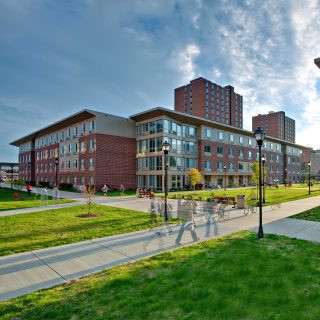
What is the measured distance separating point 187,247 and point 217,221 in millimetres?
5114

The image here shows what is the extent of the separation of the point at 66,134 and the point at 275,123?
13363 centimetres

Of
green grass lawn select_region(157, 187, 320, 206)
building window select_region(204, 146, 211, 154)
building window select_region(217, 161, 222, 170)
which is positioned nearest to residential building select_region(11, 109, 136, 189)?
green grass lawn select_region(157, 187, 320, 206)

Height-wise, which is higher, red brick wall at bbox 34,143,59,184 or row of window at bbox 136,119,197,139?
row of window at bbox 136,119,197,139

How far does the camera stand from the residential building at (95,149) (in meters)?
36.4

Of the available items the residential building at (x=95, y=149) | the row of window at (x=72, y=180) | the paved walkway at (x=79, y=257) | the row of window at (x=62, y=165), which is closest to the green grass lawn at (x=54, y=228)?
the paved walkway at (x=79, y=257)

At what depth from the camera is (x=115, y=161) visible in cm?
3800

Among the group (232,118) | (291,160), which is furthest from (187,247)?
(232,118)

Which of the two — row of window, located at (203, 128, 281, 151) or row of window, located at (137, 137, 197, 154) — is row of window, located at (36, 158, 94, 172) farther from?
row of window, located at (203, 128, 281, 151)

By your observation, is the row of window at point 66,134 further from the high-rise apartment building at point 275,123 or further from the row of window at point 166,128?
the high-rise apartment building at point 275,123

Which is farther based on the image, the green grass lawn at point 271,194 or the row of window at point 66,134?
the row of window at point 66,134

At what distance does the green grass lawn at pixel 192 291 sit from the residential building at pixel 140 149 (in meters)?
29.7

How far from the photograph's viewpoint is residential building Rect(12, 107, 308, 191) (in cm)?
3678

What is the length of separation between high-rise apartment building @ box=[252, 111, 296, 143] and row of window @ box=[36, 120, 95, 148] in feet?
411

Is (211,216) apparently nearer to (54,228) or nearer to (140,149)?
(54,228)
